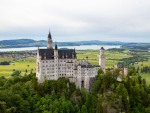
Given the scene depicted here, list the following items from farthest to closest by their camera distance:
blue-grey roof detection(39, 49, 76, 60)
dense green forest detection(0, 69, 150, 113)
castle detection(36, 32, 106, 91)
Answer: blue-grey roof detection(39, 49, 76, 60), castle detection(36, 32, 106, 91), dense green forest detection(0, 69, 150, 113)

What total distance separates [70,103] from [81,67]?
1585 centimetres

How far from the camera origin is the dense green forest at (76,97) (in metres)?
55.7

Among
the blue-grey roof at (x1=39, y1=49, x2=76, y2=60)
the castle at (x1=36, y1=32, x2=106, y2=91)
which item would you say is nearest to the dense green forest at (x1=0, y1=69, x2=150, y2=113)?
the castle at (x1=36, y1=32, x2=106, y2=91)

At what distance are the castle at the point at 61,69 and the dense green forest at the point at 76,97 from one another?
2482 mm

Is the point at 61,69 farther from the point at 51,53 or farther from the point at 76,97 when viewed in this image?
the point at 76,97

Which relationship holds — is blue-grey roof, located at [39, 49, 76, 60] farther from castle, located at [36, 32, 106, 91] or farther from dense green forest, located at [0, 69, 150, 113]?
dense green forest, located at [0, 69, 150, 113]

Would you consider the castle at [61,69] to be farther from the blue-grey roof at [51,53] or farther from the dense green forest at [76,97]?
the dense green forest at [76,97]

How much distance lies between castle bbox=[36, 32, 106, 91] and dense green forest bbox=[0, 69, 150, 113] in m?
2.48

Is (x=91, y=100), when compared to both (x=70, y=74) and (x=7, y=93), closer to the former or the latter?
(x=70, y=74)

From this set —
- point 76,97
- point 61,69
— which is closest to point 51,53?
point 61,69

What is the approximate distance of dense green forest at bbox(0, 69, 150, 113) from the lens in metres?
55.7

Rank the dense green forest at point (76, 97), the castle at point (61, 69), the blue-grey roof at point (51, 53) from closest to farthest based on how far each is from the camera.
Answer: the dense green forest at point (76, 97), the castle at point (61, 69), the blue-grey roof at point (51, 53)

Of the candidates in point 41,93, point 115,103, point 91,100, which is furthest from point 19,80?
point 115,103

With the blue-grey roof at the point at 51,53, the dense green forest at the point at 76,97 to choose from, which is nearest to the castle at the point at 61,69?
the blue-grey roof at the point at 51,53
